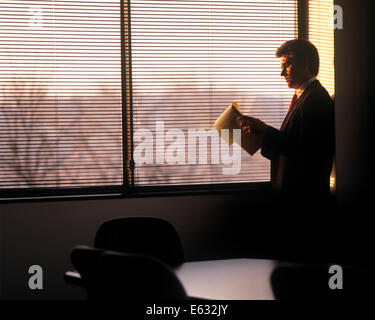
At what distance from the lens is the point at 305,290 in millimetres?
1746

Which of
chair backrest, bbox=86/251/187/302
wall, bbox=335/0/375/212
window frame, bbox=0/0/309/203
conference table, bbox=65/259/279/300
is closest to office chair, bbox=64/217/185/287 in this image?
conference table, bbox=65/259/279/300

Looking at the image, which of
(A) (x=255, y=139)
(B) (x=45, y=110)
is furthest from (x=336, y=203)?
(B) (x=45, y=110)

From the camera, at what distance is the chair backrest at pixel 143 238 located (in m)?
2.44

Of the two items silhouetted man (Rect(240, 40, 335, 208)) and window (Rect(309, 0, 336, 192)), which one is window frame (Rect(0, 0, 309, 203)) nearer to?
silhouetted man (Rect(240, 40, 335, 208))

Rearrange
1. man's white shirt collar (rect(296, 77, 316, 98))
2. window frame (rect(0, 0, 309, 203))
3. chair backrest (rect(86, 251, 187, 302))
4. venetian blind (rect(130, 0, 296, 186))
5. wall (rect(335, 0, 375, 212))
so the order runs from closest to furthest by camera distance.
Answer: chair backrest (rect(86, 251, 187, 302))
man's white shirt collar (rect(296, 77, 316, 98))
wall (rect(335, 0, 375, 212))
window frame (rect(0, 0, 309, 203))
venetian blind (rect(130, 0, 296, 186))

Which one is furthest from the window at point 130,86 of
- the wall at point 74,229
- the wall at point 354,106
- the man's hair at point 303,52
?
the man's hair at point 303,52

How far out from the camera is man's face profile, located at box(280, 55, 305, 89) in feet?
9.71

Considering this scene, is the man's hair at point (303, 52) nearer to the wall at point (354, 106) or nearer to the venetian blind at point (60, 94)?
the wall at point (354, 106)

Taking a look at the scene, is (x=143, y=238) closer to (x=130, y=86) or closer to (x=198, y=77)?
(x=130, y=86)

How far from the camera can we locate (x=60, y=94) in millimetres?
3527

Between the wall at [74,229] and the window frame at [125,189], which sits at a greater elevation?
the window frame at [125,189]

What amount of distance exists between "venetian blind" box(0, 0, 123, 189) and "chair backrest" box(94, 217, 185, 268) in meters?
1.16

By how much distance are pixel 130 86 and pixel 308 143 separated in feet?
4.74

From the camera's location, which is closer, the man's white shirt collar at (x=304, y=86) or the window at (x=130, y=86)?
the man's white shirt collar at (x=304, y=86)
